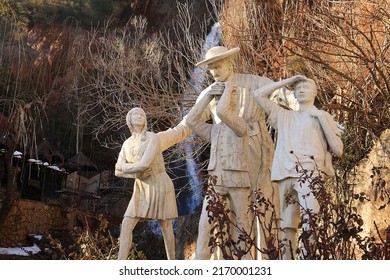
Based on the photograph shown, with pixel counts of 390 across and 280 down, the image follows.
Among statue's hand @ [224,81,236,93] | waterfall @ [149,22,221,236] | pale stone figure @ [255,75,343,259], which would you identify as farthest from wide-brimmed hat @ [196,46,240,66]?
waterfall @ [149,22,221,236]

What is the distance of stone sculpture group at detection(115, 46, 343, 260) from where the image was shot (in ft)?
15.7

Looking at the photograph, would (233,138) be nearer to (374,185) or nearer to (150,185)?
(150,185)

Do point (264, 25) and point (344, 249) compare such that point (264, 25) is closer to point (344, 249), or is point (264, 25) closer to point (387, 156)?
point (387, 156)

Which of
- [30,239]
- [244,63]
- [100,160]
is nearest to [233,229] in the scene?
[244,63]

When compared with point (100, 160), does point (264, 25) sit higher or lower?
higher

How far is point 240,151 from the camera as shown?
16.7ft

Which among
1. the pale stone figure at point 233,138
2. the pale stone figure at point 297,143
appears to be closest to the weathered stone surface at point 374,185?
the pale stone figure at point 233,138

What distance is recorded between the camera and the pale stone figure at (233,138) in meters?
5.00

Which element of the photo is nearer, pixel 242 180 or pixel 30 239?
pixel 242 180

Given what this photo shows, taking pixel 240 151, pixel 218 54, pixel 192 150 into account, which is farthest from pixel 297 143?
pixel 192 150

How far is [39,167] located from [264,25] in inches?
343

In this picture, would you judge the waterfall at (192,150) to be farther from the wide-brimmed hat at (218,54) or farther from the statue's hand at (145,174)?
the wide-brimmed hat at (218,54)

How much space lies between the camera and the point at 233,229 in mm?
5031

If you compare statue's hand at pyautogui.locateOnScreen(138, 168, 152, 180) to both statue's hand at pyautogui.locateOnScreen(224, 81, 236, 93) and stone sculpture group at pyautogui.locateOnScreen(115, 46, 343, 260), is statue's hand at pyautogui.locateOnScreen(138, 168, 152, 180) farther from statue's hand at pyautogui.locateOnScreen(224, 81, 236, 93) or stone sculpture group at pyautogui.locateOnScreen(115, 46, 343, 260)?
statue's hand at pyautogui.locateOnScreen(224, 81, 236, 93)
